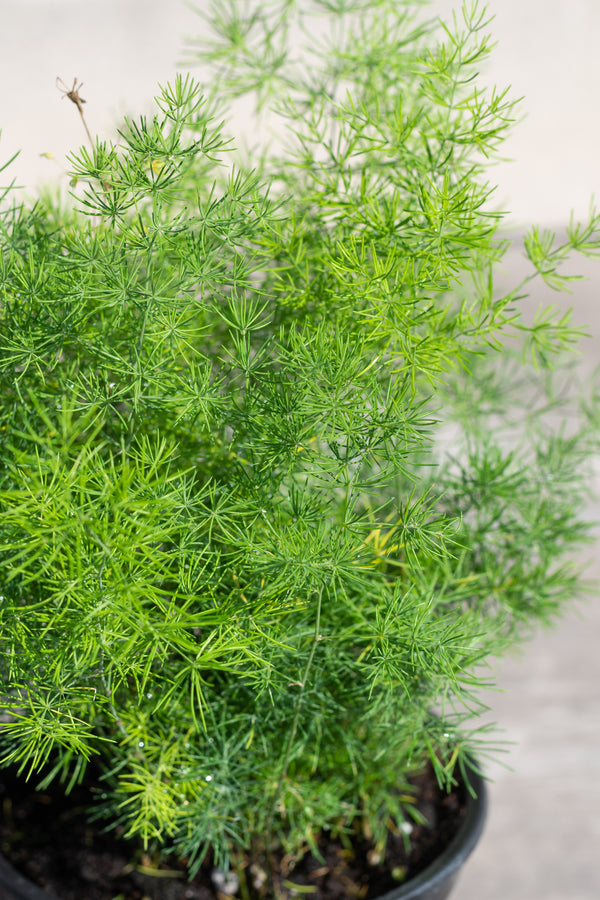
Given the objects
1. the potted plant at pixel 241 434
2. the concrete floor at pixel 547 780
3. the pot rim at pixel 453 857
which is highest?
the potted plant at pixel 241 434

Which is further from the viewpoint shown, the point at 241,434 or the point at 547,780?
the point at 547,780

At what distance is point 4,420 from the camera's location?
1.63 ft

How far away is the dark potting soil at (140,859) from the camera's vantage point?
721 millimetres

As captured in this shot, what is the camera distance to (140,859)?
2.43 feet

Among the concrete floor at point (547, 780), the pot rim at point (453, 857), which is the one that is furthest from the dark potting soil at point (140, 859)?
the concrete floor at point (547, 780)

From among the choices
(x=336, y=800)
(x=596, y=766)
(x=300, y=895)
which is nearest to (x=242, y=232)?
(x=336, y=800)

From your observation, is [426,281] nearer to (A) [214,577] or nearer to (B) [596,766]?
(A) [214,577]

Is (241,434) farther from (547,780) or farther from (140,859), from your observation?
(547,780)

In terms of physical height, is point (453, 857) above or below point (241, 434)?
below

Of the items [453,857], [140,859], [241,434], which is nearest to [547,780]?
[453,857]

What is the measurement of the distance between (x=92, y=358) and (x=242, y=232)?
5.3 inches

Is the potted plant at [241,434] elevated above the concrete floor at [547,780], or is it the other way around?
the potted plant at [241,434]

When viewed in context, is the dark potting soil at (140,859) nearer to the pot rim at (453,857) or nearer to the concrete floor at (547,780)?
the pot rim at (453,857)

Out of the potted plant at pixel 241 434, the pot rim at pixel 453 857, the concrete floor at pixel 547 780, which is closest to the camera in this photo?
the potted plant at pixel 241 434
